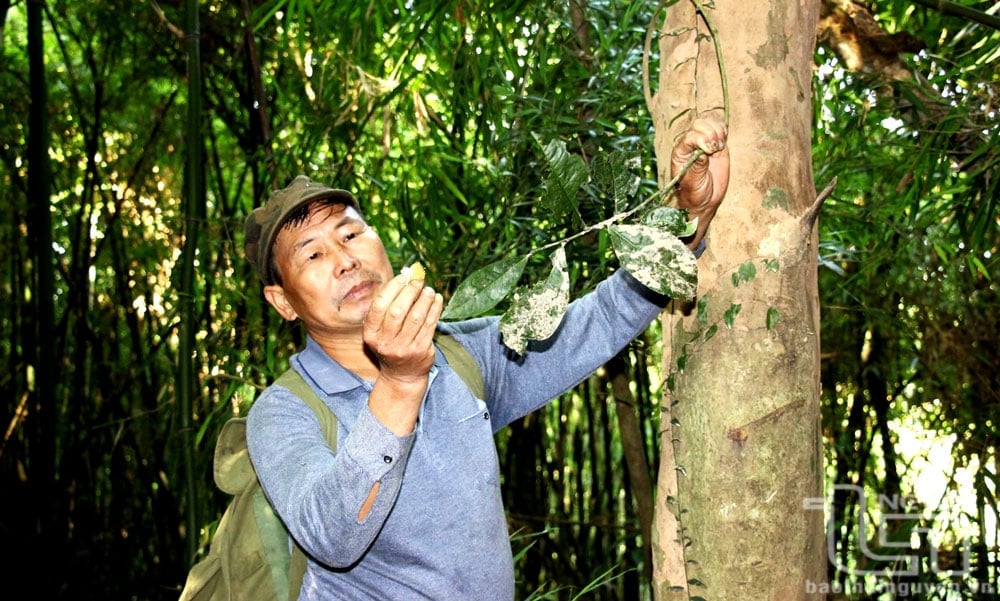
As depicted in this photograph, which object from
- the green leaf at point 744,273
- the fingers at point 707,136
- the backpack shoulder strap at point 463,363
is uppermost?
the fingers at point 707,136

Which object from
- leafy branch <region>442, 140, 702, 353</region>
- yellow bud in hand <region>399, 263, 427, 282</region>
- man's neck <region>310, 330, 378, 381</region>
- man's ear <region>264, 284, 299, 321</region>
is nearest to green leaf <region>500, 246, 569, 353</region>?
leafy branch <region>442, 140, 702, 353</region>

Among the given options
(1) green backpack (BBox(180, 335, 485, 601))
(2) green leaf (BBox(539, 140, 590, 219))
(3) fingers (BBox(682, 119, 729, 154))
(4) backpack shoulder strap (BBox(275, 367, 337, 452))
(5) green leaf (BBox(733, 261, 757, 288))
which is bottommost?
(1) green backpack (BBox(180, 335, 485, 601))

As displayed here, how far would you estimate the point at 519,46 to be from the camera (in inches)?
99.3

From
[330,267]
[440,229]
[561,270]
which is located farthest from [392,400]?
[440,229]

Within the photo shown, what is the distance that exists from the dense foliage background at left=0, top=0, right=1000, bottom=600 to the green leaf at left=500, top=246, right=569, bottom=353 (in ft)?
1.22

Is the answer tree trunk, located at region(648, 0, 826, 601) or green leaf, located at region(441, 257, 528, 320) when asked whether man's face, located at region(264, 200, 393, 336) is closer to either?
green leaf, located at region(441, 257, 528, 320)

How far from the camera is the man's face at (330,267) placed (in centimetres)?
138

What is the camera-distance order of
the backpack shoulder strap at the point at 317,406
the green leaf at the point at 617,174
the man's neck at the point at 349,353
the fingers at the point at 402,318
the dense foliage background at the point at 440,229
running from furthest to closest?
the dense foliage background at the point at 440,229, the man's neck at the point at 349,353, the backpack shoulder strap at the point at 317,406, the green leaf at the point at 617,174, the fingers at the point at 402,318

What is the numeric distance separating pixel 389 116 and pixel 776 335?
117 centimetres

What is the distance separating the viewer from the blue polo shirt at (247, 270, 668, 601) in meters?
1.24

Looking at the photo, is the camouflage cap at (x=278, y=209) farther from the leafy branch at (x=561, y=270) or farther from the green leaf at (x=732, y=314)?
the green leaf at (x=732, y=314)

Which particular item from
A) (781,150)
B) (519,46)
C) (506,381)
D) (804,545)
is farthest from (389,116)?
(804,545)

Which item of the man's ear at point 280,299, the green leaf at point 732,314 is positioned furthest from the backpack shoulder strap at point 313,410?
the green leaf at point 732,314

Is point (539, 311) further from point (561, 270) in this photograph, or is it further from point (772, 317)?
point (772, 317)
